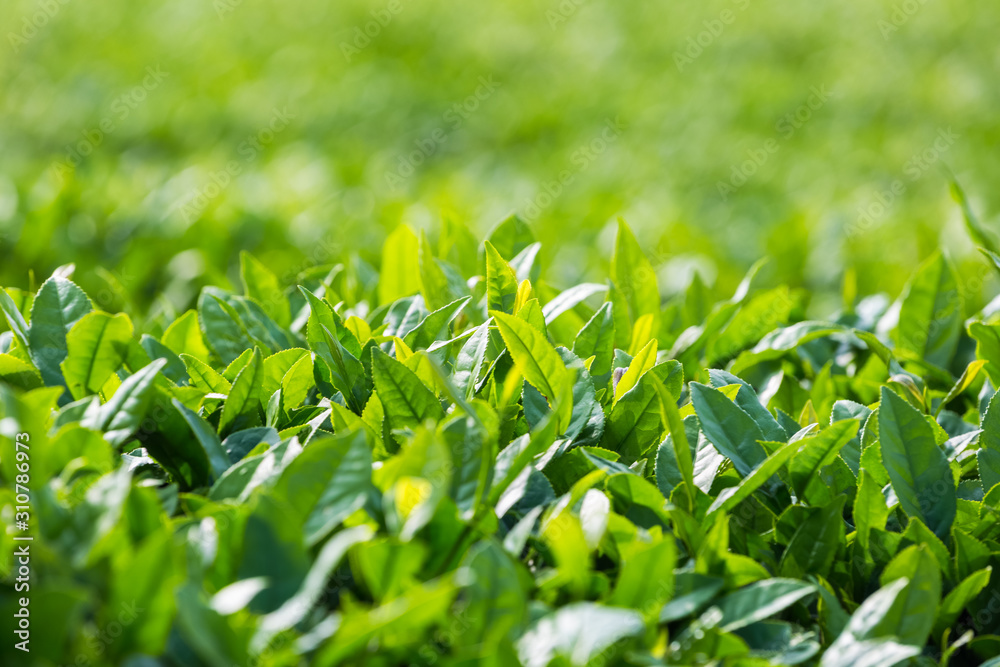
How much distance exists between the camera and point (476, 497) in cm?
132

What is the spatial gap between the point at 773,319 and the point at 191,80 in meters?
7.77

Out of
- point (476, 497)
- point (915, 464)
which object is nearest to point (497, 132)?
point (915, 464)

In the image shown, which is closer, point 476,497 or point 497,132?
point 476,497

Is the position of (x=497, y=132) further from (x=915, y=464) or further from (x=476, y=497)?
(x=476, y=497)

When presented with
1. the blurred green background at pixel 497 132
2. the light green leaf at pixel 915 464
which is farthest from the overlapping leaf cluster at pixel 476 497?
the blurred green background at pixel 497 132

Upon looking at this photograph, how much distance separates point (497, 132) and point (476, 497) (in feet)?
23.8

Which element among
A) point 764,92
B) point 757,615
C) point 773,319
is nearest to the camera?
point 757,615

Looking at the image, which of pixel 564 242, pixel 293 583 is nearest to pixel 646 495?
pixel 293 583

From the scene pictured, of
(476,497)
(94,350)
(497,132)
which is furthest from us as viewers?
(497,132)

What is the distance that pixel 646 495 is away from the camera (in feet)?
4.92

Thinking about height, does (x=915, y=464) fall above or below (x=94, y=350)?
below

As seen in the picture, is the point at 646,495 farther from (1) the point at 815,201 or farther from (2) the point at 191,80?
(2) the point at 191,80

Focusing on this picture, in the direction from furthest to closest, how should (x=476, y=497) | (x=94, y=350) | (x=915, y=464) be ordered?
(x=94, y=350) < (x=915, y=464) < (x=476, y=497)

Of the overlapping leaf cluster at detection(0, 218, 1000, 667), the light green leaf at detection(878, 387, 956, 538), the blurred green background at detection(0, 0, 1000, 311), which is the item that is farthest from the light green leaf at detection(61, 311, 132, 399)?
the light green leaf at detection(878, 387, 956, 538)
